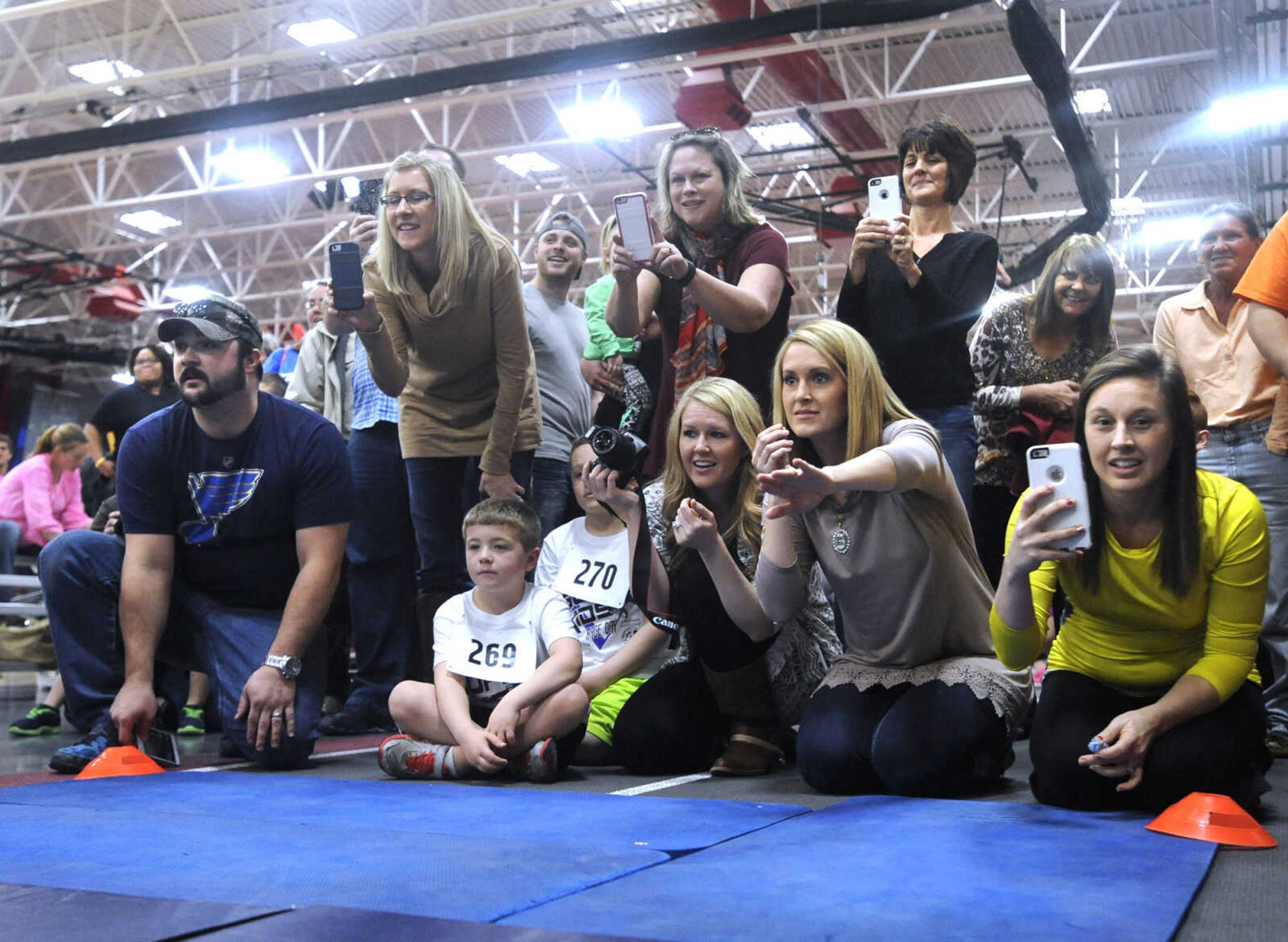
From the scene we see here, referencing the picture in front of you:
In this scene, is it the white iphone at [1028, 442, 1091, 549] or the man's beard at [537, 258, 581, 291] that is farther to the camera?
the man's beard at [537, 258, 581, 291]

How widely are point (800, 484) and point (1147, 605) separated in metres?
0.58

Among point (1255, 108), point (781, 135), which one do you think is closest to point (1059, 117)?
point (1255, 108)

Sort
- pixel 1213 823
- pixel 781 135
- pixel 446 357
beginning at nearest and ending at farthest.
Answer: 1. pixel 1213 823
2. pixel 446 357
3. pixel 781 135

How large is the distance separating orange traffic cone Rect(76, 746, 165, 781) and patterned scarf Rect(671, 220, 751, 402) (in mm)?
1369

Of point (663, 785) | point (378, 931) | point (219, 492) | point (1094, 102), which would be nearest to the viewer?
point (378, 931)

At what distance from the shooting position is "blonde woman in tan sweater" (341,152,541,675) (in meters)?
3.02

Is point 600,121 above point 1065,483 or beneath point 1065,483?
above

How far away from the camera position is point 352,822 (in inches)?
75.1

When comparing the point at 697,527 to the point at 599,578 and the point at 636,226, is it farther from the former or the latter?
the point at 636,226

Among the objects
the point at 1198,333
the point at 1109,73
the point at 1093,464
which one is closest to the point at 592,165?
the point at 1109,73

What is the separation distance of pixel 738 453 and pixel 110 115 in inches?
371

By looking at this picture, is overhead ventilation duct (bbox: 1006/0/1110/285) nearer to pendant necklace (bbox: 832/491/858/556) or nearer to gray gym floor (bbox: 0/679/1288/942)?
pendant necklace (bbox: 832/491/858/556)

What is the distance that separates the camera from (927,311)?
2.73 meters

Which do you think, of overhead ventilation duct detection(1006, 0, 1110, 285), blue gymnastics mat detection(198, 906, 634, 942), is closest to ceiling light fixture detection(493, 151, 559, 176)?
overhead ventilation duct detection(1006, 0, 1110, 285)
